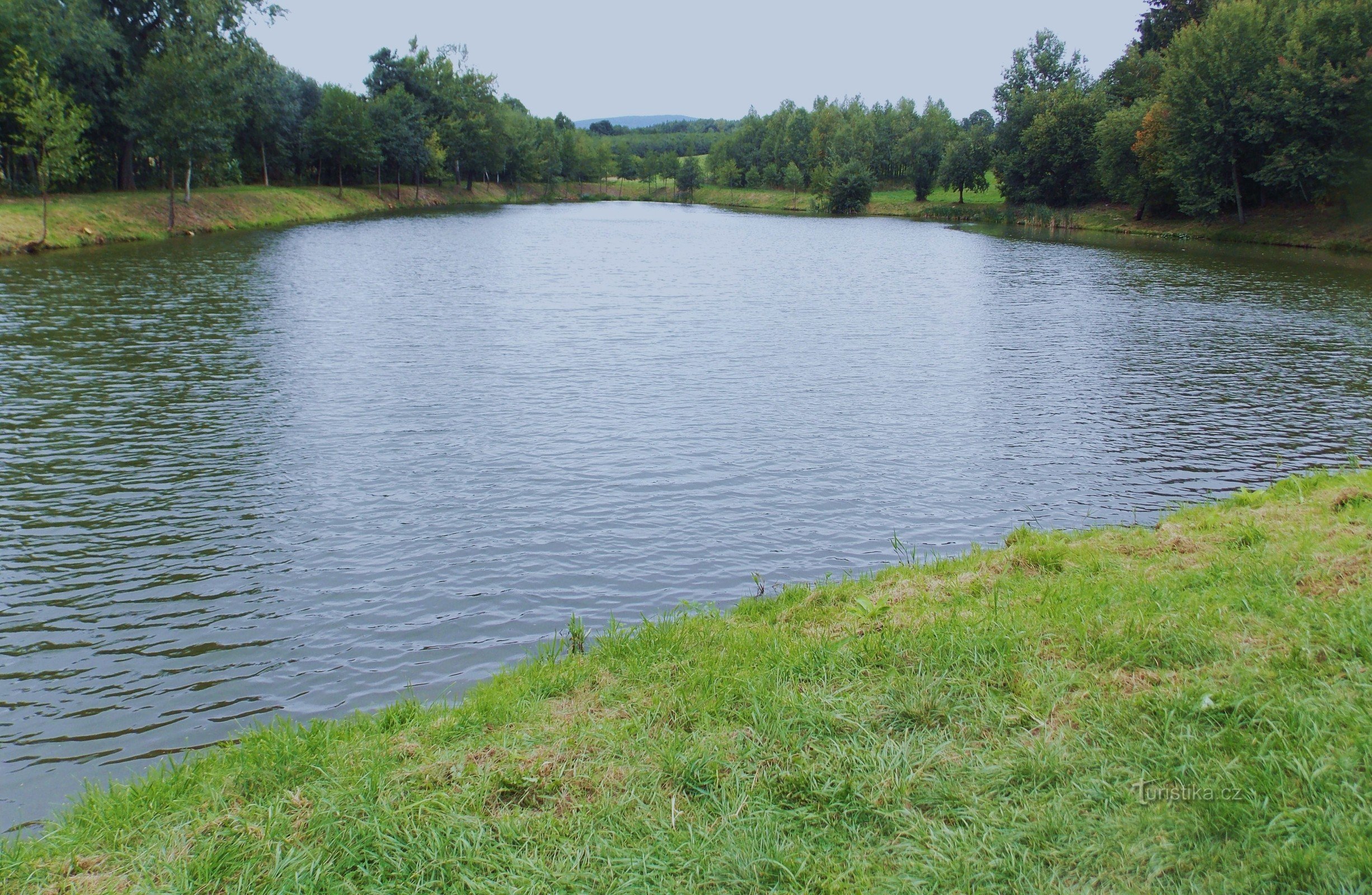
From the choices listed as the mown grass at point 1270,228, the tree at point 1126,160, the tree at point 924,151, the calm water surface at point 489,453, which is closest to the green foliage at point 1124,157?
the tree at point 1126,160

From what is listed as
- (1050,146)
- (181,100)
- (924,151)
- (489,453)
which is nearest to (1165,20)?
(1050,146)

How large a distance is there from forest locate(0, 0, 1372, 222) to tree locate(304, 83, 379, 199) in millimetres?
206

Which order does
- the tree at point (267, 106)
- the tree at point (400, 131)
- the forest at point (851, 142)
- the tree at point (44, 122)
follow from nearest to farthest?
the tree at point (44, 122) → the forest at point (851, 142) → the tree at point (267, 106) → the tree at point (400, 131)

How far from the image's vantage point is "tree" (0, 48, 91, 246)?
41500mm

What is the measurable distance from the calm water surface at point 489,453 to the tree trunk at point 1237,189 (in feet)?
87.7

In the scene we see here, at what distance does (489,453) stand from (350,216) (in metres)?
74.7

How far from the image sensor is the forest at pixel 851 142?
4969 cm

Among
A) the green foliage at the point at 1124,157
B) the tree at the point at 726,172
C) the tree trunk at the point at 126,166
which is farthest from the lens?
the tree at the point at 726,172

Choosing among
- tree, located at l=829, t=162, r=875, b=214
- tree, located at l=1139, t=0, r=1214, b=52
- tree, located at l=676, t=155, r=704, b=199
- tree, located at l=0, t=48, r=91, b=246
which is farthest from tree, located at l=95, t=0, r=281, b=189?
tree, located at l=676, t=155, r=704, b=199

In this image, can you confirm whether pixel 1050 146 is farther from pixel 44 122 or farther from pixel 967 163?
pixel 44 122

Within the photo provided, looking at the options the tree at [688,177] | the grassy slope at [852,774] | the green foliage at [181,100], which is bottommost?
the grassy slope at [852,774]

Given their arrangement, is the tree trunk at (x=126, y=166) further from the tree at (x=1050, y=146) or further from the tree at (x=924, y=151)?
the tree at (x=924, y=151)

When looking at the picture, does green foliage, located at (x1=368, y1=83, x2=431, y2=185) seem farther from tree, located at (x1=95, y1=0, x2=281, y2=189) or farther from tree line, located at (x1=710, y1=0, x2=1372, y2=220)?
tree line, located at (x1=710, y1=0, x2=1372, y2=220)

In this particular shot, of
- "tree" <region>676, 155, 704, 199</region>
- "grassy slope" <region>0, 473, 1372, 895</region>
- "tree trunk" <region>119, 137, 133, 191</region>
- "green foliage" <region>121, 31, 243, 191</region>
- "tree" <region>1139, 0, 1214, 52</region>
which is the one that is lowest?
"grassy slope" <region>0, 473, 1372, 895</region>
